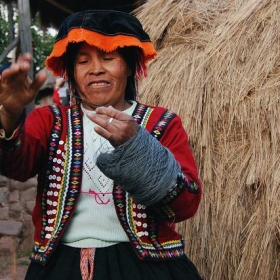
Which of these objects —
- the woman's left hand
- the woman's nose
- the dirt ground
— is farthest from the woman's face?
the dirt ground

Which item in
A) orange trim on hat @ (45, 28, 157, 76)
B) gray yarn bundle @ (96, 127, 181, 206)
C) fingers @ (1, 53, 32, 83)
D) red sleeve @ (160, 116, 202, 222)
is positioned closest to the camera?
fingers @ (1, 53, 32, 83)

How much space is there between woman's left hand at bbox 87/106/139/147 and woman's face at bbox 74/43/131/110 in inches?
12.1

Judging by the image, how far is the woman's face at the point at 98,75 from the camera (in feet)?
5.54

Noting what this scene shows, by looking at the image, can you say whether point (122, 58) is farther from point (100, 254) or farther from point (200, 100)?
point (200, 100)

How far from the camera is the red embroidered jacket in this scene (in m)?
1.59

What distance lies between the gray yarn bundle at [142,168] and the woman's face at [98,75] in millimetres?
284

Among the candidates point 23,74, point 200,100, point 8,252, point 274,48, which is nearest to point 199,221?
point 200,100

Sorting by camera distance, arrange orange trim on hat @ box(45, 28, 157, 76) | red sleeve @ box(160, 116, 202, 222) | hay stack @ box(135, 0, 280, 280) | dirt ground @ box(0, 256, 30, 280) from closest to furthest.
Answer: red sleeve @ box(160, 116, 202, 222)
orange trim on hat @ box(45, 28, 157, 76)
hay stack @ box(135, 0, 280, 280)
dirt ground @ box(0, 256, 30, 280)

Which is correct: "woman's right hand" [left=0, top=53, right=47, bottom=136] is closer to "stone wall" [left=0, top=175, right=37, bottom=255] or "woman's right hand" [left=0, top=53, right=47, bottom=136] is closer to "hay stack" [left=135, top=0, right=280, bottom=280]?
"hay stack" [left=135, top=0, right=280, bottom=280]

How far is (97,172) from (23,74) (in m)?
0.46

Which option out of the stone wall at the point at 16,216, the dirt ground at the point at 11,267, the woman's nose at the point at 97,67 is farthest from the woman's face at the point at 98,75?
the stone wall at the point at 16,216

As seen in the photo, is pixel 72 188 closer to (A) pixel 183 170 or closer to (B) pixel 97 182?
(B) pixel 97 182

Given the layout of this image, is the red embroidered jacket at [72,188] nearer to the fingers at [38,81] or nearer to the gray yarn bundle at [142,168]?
the gray yarn bundle at [142,168]

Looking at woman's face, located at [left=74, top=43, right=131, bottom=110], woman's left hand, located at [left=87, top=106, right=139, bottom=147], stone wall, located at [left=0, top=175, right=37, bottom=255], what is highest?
woman's face, located at [left=74, top=43, right=131, bottom=110]
